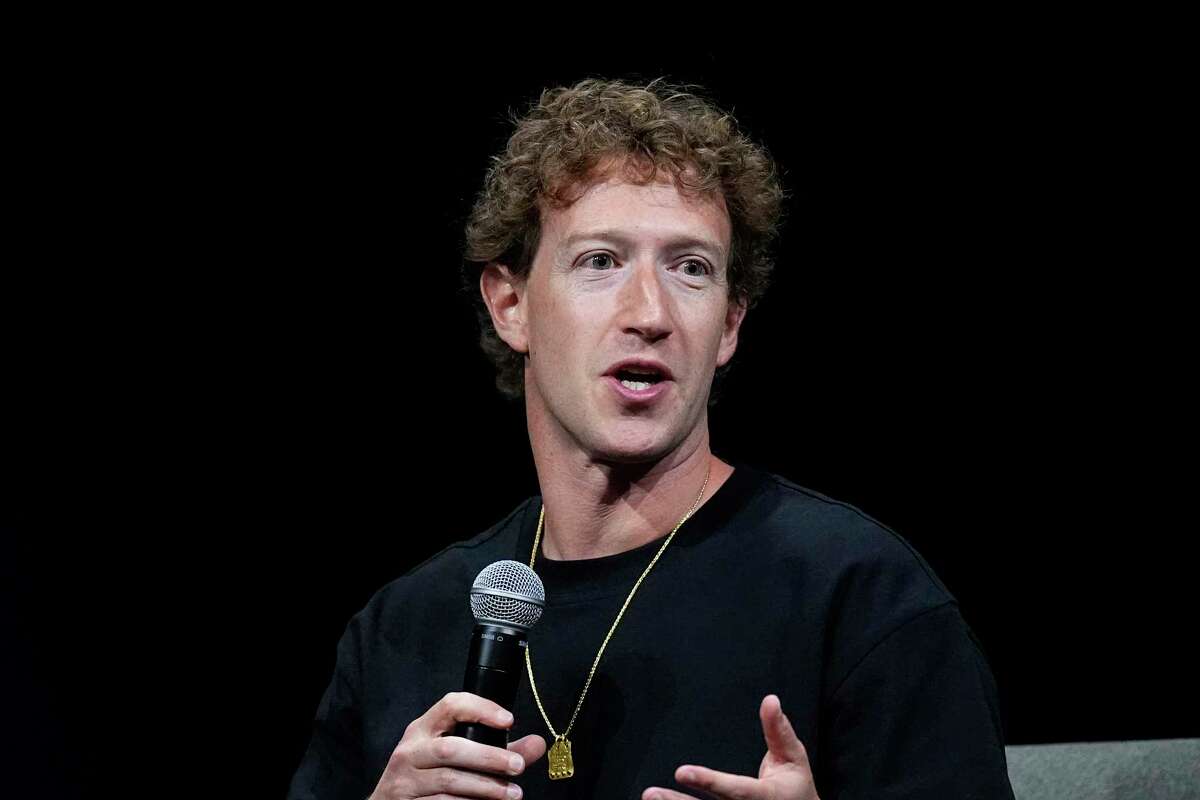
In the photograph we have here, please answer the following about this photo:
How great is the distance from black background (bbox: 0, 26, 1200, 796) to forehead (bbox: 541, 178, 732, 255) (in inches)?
27.8

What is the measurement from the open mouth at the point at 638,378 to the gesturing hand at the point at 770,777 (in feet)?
2.02

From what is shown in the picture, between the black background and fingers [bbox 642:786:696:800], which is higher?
the black background

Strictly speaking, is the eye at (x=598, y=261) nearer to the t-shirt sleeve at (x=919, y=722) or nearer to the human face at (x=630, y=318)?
the human face at (x=630, y=318)

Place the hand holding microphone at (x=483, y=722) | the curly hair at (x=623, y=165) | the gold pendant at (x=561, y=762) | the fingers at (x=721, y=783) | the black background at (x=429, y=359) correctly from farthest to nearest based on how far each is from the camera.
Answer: the black background at (x=429, y=359) → the curly hair at (x=623, y=165) → the gold pendant at (x=561, y=762) → the hand holding microphone at (x=483, y=722) → the fingers at (x=721, y=783)

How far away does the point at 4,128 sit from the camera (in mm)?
2779

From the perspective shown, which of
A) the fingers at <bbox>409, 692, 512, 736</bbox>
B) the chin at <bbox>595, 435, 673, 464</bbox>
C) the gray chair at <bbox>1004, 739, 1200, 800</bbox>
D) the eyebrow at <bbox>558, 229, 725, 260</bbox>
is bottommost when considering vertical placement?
the gray chair at <bbox>1004, 739, 1200, 800</bbox>

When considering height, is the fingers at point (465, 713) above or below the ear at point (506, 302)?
below

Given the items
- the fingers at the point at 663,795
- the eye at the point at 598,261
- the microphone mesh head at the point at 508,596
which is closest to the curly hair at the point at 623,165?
the eye at the point at 598,261

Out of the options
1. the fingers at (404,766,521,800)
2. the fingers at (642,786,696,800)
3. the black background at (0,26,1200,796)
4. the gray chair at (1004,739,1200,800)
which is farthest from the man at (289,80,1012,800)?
the black background at (0,26,1200,796)

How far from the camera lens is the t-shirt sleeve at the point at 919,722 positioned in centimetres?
168

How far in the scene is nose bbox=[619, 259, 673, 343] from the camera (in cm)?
194

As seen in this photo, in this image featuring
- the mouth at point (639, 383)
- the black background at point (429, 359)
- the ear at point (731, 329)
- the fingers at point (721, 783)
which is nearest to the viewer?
the fingers at point (721, 783)

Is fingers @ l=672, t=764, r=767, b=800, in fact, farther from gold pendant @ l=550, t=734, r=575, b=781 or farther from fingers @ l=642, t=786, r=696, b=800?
gold pendant @ l=550, t=734, r=575, b=781

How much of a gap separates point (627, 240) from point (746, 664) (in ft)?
2.02
